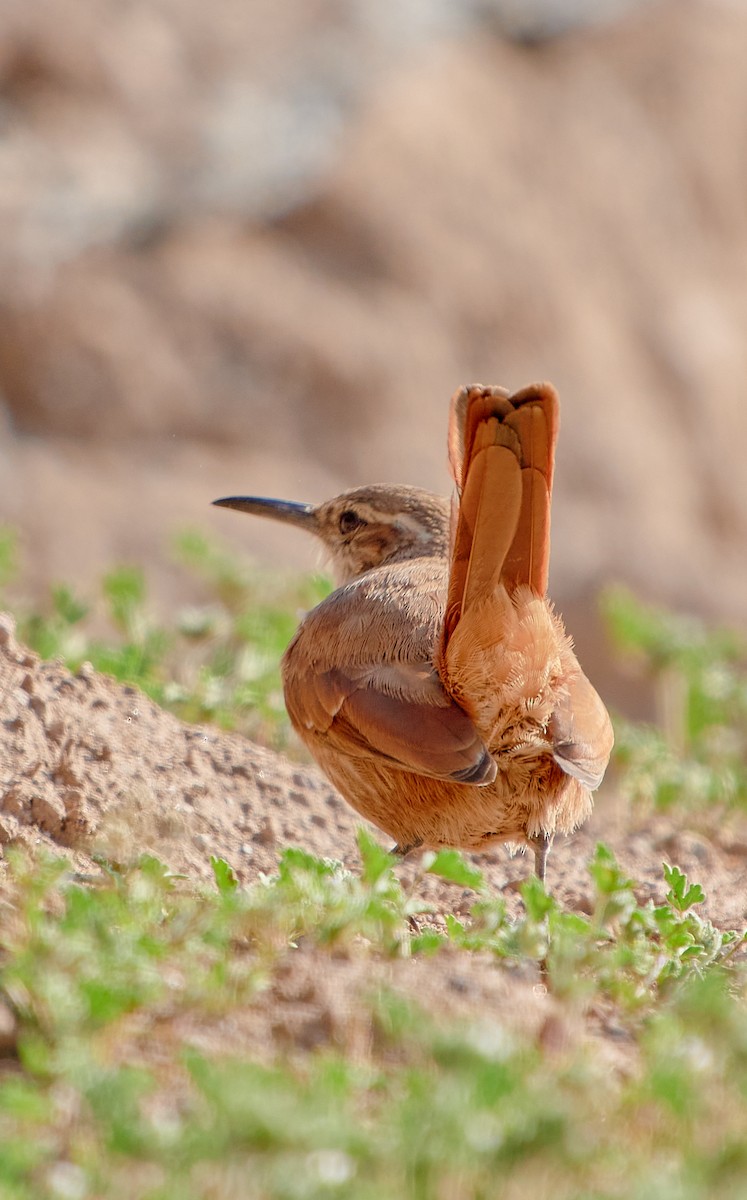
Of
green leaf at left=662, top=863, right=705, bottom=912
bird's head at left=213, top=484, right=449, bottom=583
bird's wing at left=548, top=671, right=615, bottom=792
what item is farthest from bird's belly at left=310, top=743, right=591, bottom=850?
bird's head at left=213, top=484, right=449, bottom=583

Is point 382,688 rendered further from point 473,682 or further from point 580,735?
point 580,735

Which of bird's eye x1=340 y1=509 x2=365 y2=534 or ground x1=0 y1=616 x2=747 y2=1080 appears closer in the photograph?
ground x1=0 y1=616 x2=747 y2=1080

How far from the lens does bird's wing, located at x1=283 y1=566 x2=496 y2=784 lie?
385 cm

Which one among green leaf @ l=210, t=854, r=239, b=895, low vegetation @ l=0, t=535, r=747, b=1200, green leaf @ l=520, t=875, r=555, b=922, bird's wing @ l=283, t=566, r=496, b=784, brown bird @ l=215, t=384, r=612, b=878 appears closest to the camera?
low vegetation @ l=0, t=535, r=747, b=1200

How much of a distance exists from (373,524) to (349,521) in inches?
4.8

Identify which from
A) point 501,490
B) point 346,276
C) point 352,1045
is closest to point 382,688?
point 501,490

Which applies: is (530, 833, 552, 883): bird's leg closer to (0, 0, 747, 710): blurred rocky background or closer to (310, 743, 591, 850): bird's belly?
(310, 743, 591, 850): bird's belly

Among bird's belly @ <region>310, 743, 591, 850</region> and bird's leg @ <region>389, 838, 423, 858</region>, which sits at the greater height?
bird's belly @ <region>310, 743, 591, 850</region>

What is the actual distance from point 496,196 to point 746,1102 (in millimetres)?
11090

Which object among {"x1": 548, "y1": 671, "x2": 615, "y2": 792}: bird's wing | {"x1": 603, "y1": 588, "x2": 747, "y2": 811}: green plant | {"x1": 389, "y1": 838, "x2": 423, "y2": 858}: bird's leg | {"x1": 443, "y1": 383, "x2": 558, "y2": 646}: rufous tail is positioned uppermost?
{"x1": 443, "y1": 383, "x2": 558, "y2": 646}: rufous tail

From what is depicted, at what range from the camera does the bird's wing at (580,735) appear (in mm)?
3822

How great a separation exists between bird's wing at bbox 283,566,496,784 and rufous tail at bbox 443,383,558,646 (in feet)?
0.69

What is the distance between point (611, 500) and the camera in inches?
473

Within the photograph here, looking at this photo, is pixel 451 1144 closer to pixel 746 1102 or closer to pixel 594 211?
pixel 746 1102
